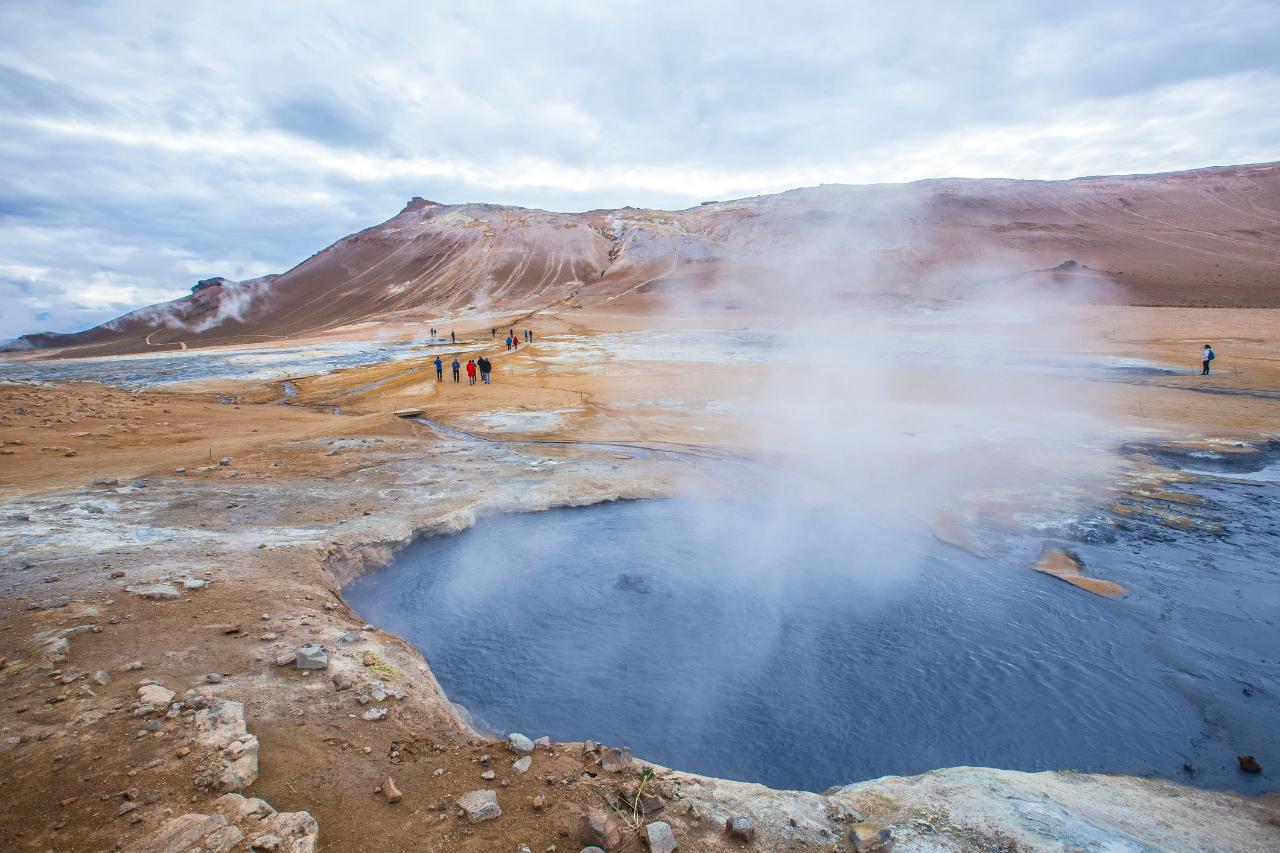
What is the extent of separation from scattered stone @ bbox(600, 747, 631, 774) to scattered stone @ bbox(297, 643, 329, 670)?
2124 millimetres

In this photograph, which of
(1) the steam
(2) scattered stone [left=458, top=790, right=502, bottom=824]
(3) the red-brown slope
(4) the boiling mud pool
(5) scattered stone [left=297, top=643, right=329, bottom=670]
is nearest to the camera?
(2) scattered stone [left=458, top=790, right=502, bottom=824]

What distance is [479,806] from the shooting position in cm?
321

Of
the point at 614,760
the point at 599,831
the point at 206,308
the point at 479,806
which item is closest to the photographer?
the point at 599,831

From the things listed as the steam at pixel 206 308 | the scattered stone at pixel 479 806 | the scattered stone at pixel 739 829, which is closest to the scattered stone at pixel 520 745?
the scattered stone at pixel 479 806

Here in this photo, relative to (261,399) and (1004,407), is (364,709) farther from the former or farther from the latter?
(261,399)

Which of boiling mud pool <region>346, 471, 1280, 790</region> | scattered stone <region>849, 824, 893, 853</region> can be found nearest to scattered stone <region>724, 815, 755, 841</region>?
scattered stone <region>849, 824, 893, 853</region>

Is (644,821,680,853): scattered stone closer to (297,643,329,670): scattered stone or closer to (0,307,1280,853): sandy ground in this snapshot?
(0,307,1280,853): sandy ground

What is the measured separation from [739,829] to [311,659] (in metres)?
3.05

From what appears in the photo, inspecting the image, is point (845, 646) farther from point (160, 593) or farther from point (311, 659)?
point (160, 593)

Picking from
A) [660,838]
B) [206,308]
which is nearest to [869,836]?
[660,838]

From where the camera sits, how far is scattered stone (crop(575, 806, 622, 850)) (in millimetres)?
3016

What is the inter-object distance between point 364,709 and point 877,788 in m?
3.23

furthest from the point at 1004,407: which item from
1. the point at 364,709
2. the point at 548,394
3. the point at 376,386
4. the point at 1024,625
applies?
the point at 376,386

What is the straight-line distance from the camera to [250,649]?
15.2ft
